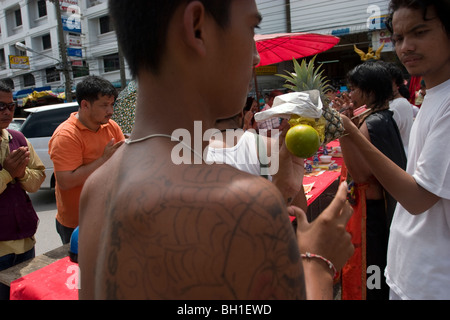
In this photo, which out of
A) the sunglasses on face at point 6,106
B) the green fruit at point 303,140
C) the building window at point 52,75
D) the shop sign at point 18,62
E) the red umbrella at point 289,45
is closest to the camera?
the green fruit at point 303,140

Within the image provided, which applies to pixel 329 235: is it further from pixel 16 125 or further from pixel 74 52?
pixel 74 52

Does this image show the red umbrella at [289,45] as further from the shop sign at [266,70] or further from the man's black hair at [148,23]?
the shop sign at [266,70]

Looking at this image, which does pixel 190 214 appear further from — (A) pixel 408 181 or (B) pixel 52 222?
→ (B) pixel 52 222

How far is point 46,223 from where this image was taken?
5941 mm

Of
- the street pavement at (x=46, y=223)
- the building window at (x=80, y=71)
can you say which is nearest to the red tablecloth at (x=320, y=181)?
the street pavement at (x=46, y=223)

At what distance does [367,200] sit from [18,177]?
3.09 meters

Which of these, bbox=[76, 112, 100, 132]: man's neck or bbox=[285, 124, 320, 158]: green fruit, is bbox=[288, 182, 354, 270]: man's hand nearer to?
bbox=[285, 124, 320, 158]: green fruit

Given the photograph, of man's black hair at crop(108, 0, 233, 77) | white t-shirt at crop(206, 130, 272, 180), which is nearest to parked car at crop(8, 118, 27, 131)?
white t-shirt at crop(206, 130, 272, 180)

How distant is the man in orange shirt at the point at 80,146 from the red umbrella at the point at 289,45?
11.1ft

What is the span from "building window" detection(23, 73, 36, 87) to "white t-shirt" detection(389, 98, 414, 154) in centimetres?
3064

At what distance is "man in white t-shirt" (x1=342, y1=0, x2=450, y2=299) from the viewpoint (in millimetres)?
1474

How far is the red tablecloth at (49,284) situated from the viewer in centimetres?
193
